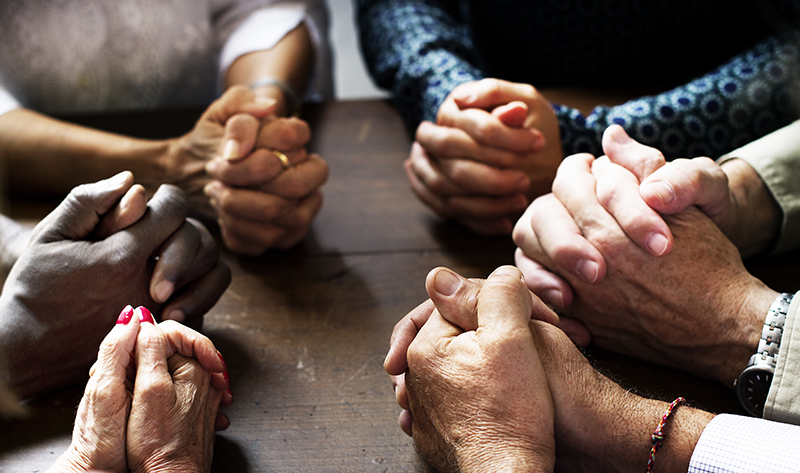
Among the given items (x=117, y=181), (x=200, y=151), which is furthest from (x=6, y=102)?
(x=117, y=181)

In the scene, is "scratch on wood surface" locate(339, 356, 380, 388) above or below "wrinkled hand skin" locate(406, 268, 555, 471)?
below

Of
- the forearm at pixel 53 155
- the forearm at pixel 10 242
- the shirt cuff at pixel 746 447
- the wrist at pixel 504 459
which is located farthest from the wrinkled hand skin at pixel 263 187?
the shirt cuff at pixel 746 447

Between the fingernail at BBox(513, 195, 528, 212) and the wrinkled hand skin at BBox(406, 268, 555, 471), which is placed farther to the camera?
the fingernail at BBox(513, 195, 528, 212)

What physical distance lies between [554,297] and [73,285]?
0.53 meters

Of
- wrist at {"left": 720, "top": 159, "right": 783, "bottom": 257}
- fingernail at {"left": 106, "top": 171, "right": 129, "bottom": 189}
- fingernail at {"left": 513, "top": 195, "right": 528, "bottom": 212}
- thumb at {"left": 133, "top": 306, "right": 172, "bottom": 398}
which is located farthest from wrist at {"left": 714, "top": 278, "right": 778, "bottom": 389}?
fingernail at {"left": 106, "top": 171, "right": 129, "bottom": 189}

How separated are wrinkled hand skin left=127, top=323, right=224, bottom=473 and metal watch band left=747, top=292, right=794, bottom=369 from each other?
55cm

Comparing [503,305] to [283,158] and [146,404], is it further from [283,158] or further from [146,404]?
[283,158]

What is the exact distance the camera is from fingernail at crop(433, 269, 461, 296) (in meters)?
0.53

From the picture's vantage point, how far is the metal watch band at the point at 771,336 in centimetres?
55

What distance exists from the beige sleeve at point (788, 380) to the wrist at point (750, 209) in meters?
0.17

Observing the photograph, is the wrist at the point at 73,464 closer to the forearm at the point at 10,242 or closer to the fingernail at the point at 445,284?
the forearm at the point at 10,242

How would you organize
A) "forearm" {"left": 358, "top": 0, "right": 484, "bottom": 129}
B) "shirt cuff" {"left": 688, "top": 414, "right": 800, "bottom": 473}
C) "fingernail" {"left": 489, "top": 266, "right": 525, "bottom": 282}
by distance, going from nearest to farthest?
"shirt cuff" {"left": 688, "top": 414, "right": 800, "bottom": 473}
"fingernail" {"left": 489, "top": 266, "right": 525, "bottom": 282}
"forearm" {"left": 358, "top": 0, "right": 484, "bottom": 129}

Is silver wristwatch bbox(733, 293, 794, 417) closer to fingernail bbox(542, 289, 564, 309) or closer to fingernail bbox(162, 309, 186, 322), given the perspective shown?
fingernail bbox(542, 289, 564, 309)

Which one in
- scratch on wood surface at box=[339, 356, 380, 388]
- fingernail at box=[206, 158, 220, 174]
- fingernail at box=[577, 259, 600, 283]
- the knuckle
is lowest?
scratch on wood surface at box=[339, 356, 380, 388]
